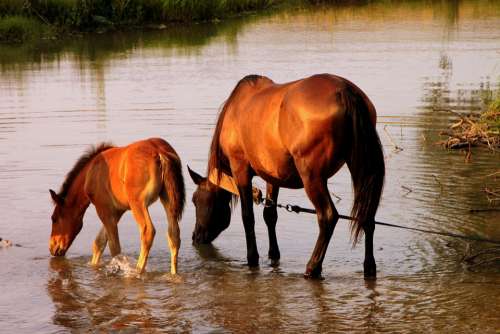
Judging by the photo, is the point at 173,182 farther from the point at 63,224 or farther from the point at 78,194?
the point at 63,224

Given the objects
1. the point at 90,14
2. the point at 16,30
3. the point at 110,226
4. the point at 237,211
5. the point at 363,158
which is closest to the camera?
the point at 363,158

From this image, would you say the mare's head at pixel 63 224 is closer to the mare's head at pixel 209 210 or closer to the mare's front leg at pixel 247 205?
the mare's head at pixel 209 210

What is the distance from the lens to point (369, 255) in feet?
26.0

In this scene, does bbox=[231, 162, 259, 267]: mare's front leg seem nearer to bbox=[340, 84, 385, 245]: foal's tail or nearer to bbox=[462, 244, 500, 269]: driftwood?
bbox=[340, 84, 385, 245]: foal's tail

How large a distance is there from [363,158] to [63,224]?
2.74 m

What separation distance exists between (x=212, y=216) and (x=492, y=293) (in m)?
2.77

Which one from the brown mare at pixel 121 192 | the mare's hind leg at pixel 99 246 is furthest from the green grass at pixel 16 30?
the mare's hind leg at pixel 99 246

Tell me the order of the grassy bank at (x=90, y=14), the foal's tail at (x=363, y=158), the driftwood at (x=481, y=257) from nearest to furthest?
the foal's tail at (x=363, y=158) < the driftwood at (x=481, y=257) < the grassy bank at (x=90, y=14)

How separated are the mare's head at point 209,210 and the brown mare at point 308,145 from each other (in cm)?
38

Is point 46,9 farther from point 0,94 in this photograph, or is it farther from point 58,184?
point 58,184

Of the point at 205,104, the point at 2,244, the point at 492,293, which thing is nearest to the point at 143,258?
the point at 2,244

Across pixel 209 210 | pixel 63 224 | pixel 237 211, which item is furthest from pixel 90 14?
pixel 63 224

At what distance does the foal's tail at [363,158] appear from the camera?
300 inches

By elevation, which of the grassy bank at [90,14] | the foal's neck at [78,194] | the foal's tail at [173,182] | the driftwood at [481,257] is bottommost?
the driftwood at [481,257]
